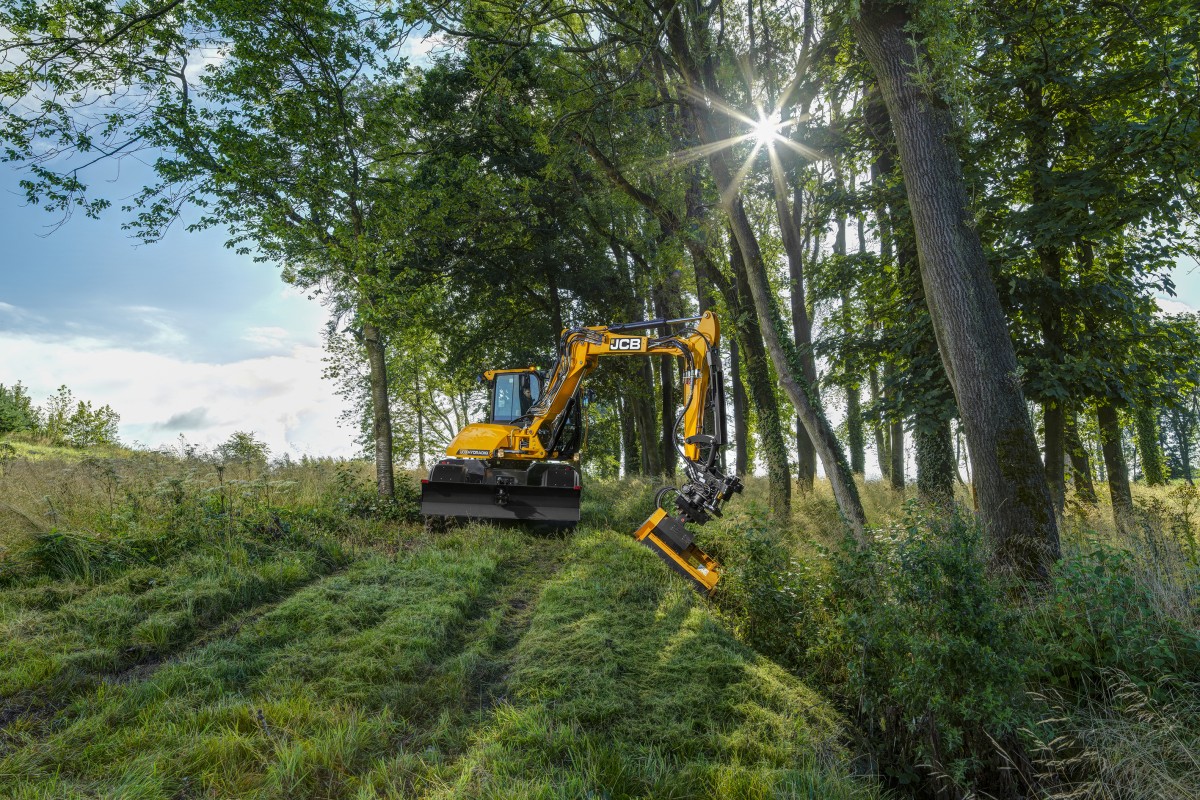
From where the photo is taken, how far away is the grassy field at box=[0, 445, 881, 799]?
10.9ft

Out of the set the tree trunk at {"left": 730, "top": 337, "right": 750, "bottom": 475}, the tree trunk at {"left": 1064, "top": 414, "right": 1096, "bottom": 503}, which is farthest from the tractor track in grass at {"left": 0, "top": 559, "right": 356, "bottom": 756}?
the tree trunk at {"left": 730, "top": 337, "right": 750, "bottom": 475}

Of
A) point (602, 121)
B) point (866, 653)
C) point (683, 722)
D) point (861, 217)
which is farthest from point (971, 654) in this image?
point (602, 121)

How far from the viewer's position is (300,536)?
27.0 ft

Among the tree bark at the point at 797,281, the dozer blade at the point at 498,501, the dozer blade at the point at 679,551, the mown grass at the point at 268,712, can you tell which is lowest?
the mown grass at the point at 268,712

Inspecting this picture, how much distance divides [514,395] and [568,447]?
4.96ft

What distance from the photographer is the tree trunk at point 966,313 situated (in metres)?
5.77

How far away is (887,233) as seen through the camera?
10.7m

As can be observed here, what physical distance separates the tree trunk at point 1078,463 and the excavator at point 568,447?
22.9ft

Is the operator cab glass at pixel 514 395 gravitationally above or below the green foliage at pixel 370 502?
above

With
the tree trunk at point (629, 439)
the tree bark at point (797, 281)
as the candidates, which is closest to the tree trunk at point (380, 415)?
the tree bark at point (797, 281)

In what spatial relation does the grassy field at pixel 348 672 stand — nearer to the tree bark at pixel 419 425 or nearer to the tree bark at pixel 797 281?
the tree bark at pixel 797 281

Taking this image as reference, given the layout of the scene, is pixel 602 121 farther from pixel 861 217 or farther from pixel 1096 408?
pixel 1096 408

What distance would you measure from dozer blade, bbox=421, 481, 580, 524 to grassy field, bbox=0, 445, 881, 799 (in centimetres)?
218

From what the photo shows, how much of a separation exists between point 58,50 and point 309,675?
7.73 m
